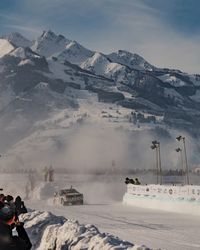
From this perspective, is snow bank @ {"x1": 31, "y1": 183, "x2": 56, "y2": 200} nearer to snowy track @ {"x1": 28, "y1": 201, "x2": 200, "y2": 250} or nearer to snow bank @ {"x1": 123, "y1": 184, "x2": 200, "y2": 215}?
snow bank @ {"x1": 123, "y1": 184, "x2": 200, "y2": 215}

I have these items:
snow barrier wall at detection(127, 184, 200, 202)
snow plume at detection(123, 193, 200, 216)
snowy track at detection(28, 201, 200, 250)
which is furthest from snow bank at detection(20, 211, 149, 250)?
snow plume at detection(123, 193, 200, 216)

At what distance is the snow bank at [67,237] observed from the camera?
1218 cm

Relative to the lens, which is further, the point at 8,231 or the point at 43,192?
the point at 43,192

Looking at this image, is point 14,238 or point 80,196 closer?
point 14,238

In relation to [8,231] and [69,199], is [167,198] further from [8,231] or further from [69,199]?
[8,231]

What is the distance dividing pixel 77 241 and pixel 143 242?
17.2 feet

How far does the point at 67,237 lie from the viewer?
1361 centimetres

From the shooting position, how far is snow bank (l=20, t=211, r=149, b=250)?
1218 cm

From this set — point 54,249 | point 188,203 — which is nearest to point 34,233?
point 54,249

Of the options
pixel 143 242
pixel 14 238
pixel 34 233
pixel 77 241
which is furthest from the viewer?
pixel 143 242

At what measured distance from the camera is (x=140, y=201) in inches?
1470

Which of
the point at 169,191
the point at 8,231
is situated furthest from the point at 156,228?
the point at 8,231

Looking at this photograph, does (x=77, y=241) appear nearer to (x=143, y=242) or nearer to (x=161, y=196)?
(x=143, y=242)

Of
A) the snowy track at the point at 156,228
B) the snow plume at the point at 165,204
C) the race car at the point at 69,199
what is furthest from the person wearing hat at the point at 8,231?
the race car at the point at 69,199
